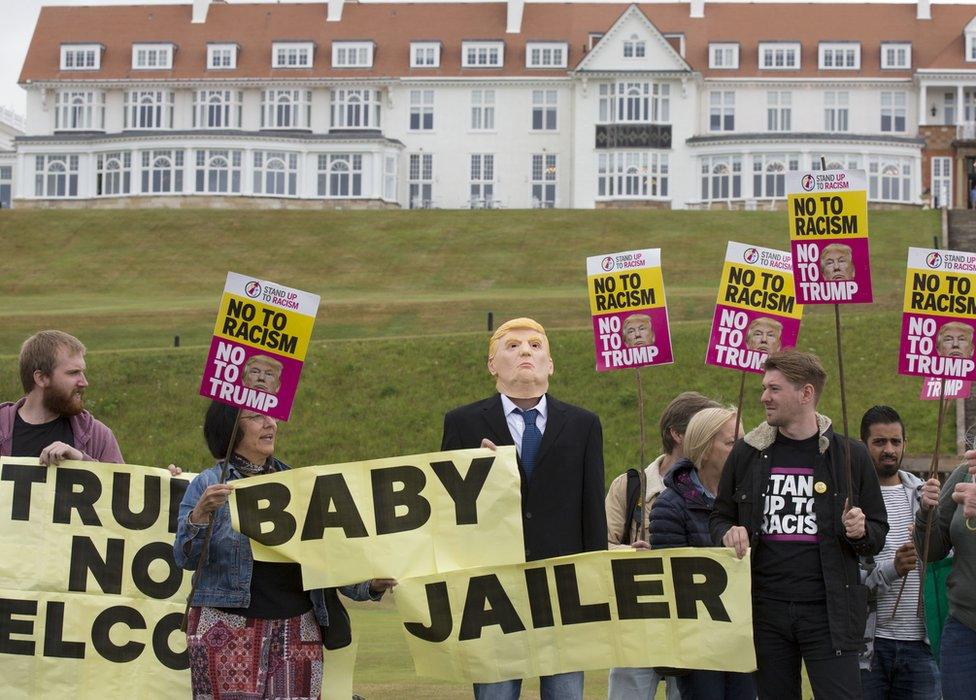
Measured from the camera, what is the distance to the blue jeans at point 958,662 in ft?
28.5

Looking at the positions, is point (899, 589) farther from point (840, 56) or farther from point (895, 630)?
point (840, 56)

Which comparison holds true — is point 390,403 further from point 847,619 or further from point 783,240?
point 783,240

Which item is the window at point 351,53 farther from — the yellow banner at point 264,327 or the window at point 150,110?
the yellow banner at point 264,327

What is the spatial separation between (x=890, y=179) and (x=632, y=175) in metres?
13.1

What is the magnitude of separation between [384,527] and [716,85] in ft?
249

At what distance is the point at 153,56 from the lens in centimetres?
8575

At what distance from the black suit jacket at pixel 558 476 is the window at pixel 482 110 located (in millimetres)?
75034

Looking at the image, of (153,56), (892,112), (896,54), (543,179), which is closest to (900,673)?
(543,179)

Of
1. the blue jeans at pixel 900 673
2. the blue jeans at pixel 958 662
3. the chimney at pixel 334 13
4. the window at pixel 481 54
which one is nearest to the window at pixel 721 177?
the window at pixel 481 54

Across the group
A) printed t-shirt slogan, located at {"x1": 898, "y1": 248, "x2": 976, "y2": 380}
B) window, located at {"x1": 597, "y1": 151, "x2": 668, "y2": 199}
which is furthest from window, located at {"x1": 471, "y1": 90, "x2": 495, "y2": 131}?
printed t-shirt slogan, located at {"x1": 898, "y1": 248, "x2": 976, "y2": 380}

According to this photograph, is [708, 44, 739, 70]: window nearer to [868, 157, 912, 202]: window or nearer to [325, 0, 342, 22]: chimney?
[868, 157, 912, 202]: window

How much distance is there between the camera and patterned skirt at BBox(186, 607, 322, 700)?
26.7ft

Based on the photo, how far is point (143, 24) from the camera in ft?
289

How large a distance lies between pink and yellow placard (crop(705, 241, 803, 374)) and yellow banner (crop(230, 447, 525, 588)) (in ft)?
11.7
